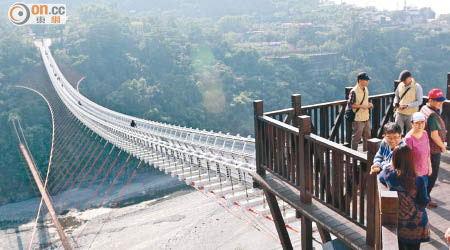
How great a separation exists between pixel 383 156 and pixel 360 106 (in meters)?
1.95

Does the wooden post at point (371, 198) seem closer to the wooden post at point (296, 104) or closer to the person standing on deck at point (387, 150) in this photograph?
the person standing on deck at point (387, 150)

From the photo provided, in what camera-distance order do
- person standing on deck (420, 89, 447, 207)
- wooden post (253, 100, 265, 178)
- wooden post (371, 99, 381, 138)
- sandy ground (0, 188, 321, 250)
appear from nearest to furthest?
person standing on deck (420, 89, 447, 207), wooden post (253, 100, 265, 178), wooden post (371, 99, 381, 138), sandy ground (0, 188, 321, 250)

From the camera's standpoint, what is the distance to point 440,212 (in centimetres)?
324

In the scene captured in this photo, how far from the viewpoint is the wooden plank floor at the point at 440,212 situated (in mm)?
2763

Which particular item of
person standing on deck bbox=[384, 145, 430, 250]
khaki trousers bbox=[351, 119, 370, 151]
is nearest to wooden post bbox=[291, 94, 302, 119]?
khaki trousers bbox=[351, 119, 370, 151]

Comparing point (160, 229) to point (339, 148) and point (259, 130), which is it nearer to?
point (259, 130)

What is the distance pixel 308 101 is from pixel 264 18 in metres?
62.0

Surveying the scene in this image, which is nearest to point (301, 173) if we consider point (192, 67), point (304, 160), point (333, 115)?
point (304, 160)

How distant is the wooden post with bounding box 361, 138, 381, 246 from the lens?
2.52m

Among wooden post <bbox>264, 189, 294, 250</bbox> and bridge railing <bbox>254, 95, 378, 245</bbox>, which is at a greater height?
bridge railing <bbox>254, 95, 378, 245</bbox>

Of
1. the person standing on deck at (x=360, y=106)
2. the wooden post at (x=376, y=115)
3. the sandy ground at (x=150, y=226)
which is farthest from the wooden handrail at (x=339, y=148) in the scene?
the sandy ground at (x=150, y=226)

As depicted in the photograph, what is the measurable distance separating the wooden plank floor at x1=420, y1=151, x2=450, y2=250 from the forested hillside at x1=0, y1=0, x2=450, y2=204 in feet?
102

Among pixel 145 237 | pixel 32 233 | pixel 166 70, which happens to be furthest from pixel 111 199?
pixel 166 70

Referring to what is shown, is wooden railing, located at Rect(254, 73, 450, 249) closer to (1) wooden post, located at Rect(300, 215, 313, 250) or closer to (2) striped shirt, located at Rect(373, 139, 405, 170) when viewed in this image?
(2) striped shirt, located at Rect(373, 139, 405, 170)
